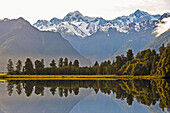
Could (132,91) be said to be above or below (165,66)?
below

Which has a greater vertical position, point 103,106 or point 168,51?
point 168,51

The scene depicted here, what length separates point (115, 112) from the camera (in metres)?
57.9

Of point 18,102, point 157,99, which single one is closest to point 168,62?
point 157,99

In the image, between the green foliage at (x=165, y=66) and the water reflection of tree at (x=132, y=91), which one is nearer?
the water reflection of tree at (x=132, y=91)

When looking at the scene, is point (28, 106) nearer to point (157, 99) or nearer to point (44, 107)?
point (44, 107)

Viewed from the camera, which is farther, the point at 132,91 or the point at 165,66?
the point at 165,66

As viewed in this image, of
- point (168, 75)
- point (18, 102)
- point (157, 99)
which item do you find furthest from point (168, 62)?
point (18, 102)

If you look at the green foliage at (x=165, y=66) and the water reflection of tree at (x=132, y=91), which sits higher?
the green foliage at (x=165, y=66)

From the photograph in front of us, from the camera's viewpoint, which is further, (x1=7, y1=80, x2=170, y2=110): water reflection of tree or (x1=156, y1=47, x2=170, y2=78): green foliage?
(x1=156, y1=47, x2=170, y2=78): green foliage

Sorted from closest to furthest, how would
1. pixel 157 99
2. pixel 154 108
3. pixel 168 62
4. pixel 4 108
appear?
pixel 154 108 < pixel 4 108 < pixel 157 99 < pixel 168 62

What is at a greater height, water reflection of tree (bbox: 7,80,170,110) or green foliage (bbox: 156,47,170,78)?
green foliage (bbox: 156,47,170,78)

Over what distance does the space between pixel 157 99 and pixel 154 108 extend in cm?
1157

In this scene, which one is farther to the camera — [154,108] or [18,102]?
[18,102]

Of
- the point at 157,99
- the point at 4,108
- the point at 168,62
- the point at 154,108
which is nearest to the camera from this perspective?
the point at 154,108
